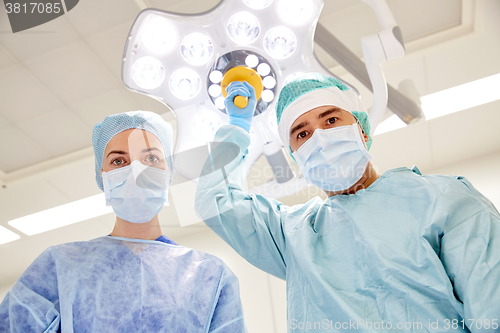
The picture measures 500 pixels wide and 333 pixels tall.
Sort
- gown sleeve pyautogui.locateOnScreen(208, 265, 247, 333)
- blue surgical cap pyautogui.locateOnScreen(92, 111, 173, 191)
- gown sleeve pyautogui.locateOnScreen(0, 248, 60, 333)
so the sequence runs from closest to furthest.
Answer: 1. gown sleeve pyautogui.locateOnScreen(0, 248, 60, 333)
2. gown sleeve pyautogui.locateOnScreen(208, 265, 247, 333)
3. blue surgical cap pyautogui.locateOnScreen(92, 111, 173, 191)

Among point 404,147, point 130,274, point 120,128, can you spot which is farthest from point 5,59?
point 404,147

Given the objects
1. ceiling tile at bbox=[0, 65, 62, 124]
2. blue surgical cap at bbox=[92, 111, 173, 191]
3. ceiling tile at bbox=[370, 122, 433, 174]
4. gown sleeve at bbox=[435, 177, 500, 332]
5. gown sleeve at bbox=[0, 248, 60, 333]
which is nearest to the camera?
gown sleeve at bbox=[435, 177, 500, 332]

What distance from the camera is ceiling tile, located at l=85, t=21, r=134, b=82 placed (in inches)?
87.5

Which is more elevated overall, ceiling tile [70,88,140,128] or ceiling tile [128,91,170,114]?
ceiling tile [70,88,140,128]

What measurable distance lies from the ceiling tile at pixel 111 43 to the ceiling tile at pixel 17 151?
0.87 m

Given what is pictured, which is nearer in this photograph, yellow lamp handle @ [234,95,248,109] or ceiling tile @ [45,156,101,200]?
yellow lamp handle @ [234,95,248,109]

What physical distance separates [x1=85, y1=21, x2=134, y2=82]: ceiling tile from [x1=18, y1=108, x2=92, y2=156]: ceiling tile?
1.63 feet

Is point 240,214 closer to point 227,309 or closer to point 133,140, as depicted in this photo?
point 227,309

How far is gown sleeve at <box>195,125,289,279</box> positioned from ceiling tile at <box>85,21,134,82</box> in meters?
1.16

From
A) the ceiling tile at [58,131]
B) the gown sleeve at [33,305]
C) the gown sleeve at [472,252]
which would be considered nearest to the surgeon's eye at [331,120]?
the gown sleeve at [472,252]

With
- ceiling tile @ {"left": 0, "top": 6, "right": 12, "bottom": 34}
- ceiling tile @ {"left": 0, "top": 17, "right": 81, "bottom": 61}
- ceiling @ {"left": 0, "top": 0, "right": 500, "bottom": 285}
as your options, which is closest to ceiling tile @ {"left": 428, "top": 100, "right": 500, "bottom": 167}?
ceiling @ {"left": 0, "top": 0, "right": 500, "bottom": 285}

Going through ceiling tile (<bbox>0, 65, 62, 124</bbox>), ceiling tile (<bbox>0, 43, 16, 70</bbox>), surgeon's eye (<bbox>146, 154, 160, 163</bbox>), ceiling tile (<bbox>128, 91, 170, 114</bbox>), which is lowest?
surgeon's eye (<bbox>146, 154, 160, 163</bbox>)

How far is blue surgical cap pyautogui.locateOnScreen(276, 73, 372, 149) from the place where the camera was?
1420 millimetres

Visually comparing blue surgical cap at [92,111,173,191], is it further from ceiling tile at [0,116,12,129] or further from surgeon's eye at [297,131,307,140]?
ceiling tile at [0,116,12,129]
